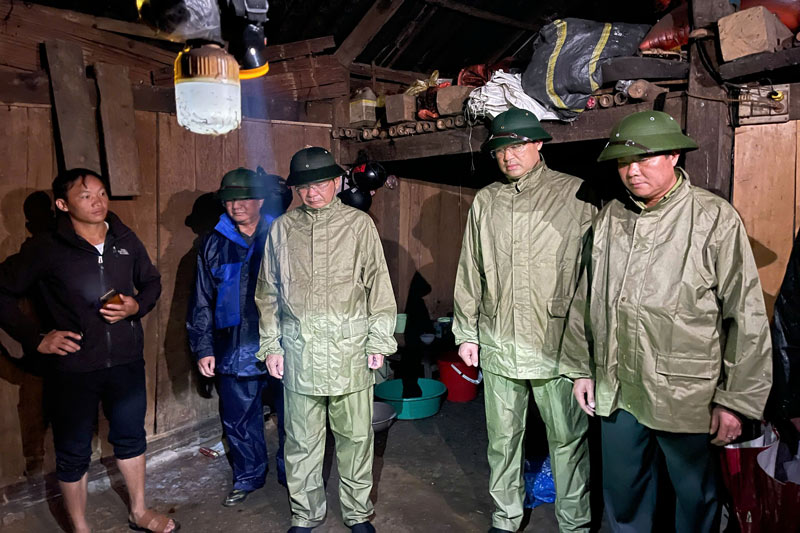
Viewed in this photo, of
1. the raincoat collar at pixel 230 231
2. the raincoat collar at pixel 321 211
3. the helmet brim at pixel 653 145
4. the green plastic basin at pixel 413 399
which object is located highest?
the helmet brim at pixel 653 145

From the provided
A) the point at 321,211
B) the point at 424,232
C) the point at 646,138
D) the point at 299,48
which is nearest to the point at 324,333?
the point at 321,211

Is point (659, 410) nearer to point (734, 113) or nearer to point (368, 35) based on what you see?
point (734, 113)

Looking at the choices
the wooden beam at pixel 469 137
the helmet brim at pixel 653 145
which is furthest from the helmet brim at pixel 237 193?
the helmet brim at pixel 653 145

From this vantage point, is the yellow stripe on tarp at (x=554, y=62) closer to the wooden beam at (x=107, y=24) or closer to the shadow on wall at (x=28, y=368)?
the wooden beam at (x=107, y=24)

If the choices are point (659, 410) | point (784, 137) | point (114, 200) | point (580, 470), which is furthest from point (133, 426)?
point (784, 137)

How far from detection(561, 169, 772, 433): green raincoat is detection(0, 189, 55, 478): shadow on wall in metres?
3.52

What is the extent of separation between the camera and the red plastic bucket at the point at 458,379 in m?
5.78

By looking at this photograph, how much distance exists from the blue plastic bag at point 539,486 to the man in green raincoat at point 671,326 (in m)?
1.06

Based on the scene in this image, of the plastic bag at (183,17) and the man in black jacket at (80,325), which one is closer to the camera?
the plastic bag at (183,17)

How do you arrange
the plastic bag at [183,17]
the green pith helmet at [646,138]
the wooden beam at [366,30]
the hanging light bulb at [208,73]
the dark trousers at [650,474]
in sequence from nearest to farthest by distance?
the plastic bag at [183,17]
the hanging light bulb at [208,73]
the green pith helmet at [646,138]
the dark trousers at [650,474]
the wooden beam at [366,30]

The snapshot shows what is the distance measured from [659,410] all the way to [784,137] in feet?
6.05

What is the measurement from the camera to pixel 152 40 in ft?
15.5

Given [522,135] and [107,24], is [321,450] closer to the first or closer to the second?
[522,135]

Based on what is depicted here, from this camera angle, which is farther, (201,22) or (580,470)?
(580,470)
